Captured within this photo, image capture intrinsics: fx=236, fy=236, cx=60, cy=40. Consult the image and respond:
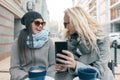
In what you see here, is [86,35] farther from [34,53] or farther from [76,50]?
[34,53]

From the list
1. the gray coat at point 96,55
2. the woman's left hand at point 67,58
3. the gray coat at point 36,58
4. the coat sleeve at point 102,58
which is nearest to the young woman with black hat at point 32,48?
the gray coat at point 36,58

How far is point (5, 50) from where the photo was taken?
36.9ft

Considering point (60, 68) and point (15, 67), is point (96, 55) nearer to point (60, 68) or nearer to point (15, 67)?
point (60, 68)

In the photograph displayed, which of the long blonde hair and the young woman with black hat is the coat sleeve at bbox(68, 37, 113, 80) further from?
the young woman with black hat

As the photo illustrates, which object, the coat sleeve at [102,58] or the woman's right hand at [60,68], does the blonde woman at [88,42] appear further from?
the woman's right hand at [60,68]

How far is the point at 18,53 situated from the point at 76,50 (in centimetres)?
56

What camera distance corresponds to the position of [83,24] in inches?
77.6

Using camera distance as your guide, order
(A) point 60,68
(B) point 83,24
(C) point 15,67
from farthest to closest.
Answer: (C) point 15,67 → (B) point 83,24 → (A) point 60,68

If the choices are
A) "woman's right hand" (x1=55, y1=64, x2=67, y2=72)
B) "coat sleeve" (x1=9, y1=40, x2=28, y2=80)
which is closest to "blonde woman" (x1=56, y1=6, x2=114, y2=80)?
"woman's right hand" (x1=55, y1=64, x2=67, y2=72)

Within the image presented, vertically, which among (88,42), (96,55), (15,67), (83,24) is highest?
(83,24)

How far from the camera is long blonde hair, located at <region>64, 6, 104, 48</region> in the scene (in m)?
1.98

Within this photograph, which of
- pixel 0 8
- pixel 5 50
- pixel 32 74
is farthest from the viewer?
pixel 5 50

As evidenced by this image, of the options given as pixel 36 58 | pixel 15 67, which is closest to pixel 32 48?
pixel 36 58

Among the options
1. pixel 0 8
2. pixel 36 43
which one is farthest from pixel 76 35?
pixel 0 8
